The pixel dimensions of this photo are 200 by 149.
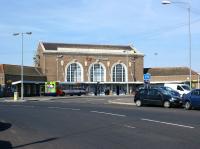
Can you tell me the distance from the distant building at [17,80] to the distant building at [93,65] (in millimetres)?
5530

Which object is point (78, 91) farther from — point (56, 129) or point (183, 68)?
point (56, 129)

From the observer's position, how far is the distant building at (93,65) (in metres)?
105

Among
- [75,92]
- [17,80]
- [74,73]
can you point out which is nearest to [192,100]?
[75,92]

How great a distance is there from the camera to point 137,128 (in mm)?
17328

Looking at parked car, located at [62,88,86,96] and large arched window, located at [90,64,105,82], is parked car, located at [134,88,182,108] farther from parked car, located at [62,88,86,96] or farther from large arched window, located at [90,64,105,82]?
large arched window, located at [90,64,105,82]

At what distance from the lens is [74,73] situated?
10775 centimetres

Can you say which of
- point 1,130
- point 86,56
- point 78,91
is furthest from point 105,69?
point 1,130

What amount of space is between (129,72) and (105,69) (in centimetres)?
623

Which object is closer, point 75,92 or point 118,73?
point 75,92

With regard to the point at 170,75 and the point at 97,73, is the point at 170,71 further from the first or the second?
the point at 97,73

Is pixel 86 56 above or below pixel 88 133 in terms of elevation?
above

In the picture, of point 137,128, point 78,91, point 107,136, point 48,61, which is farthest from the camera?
point 48,61

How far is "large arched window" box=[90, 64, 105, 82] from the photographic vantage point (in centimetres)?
10969

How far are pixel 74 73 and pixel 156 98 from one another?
239 ft
